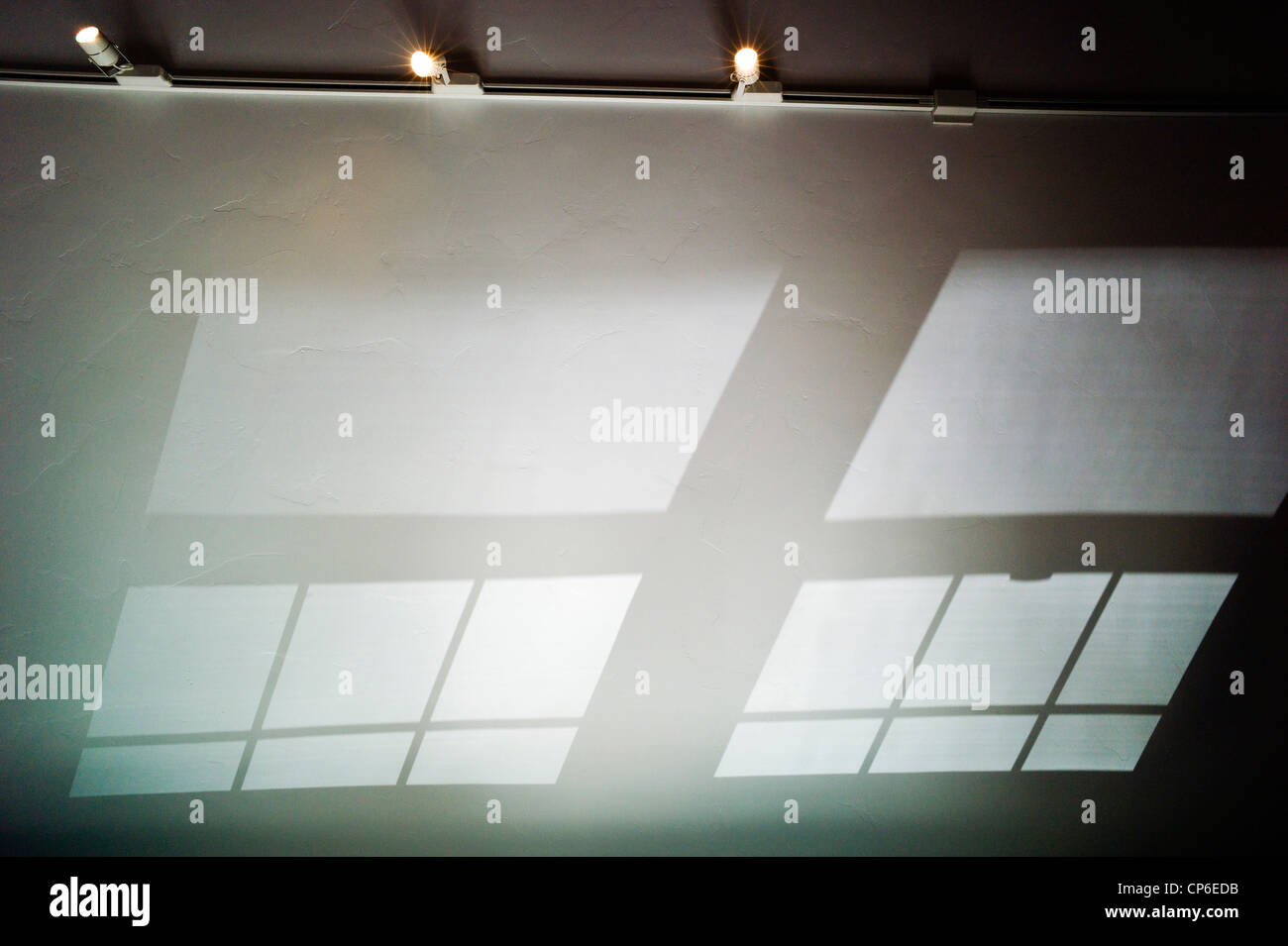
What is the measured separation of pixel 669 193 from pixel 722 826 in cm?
223

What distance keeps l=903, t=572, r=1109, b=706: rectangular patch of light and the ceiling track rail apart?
166 cm

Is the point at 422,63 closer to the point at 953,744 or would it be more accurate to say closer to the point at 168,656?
the point at 168,656

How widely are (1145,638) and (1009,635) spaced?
19.2 inches

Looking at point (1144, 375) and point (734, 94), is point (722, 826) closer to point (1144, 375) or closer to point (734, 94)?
point (1144, 375)

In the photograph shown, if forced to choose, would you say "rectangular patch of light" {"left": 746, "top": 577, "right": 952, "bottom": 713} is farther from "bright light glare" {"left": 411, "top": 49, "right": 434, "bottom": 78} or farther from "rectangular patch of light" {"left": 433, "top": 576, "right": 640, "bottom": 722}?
"bright light glare" {"left": 411, "top": 49, "right": 434, "bottom": 78}

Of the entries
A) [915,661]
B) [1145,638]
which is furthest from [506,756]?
[1145,638]

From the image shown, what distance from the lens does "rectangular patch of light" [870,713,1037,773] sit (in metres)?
2.91

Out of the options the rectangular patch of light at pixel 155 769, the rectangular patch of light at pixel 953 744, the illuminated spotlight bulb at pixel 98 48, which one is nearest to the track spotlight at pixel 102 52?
the illuminated spotlight bulb at pixel 98 48

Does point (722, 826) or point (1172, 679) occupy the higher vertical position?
point (1172, 679)

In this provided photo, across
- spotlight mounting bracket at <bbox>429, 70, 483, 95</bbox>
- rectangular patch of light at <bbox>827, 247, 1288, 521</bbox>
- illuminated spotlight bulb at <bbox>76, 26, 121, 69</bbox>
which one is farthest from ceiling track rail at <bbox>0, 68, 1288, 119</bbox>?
rectangular patch of light at <bbox>827, 247, 1288, 521</bbox>

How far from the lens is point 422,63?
2.78m

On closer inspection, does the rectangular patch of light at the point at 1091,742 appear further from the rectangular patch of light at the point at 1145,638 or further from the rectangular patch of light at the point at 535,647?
the rectangular patch of light at the point at 535,647
